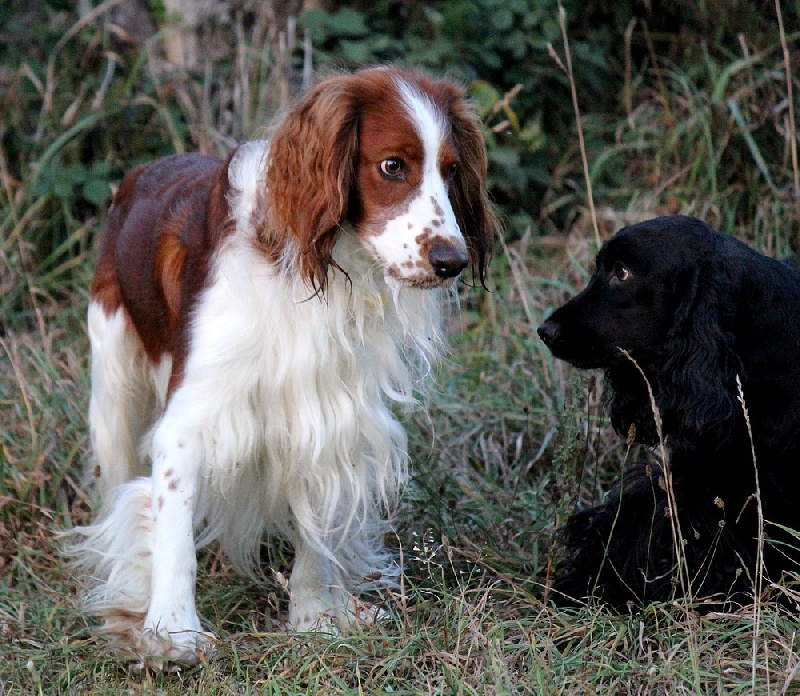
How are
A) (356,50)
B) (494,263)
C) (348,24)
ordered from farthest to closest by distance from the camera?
1. (348,24)
2. (356,50)
3. (494,263)

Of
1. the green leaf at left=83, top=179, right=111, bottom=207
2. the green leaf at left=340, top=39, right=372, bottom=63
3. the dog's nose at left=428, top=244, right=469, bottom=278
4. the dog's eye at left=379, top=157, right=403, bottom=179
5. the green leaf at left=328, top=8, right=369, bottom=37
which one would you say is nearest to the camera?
the dog's nose at left=428, top=244, right=469, bottom=278

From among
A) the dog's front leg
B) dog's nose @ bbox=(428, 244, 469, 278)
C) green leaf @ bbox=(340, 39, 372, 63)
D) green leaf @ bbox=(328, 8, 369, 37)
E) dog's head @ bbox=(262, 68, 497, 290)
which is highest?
green leaf @ bbox=(328, 8, 369, 37)

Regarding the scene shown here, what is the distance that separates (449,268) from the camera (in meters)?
2.97

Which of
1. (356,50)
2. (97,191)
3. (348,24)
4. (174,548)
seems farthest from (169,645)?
(348,24)

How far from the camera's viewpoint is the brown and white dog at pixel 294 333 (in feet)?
10.1

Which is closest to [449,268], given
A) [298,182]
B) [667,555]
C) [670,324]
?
[298,182]

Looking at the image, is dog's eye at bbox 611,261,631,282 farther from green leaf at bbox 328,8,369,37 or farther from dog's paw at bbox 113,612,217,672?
green leaf at bbox 328,8,369,37

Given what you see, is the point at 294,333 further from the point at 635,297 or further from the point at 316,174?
the point at 635,297

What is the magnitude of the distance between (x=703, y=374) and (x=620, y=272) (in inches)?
14.7

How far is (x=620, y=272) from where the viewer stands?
333 cm

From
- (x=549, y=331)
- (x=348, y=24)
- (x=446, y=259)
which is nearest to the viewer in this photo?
(x=446, y=259)

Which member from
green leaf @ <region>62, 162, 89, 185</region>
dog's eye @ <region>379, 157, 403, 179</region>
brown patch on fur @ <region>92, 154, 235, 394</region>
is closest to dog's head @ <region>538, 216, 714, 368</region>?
dog's eye @ <region>379, 157, 403, 179</region>

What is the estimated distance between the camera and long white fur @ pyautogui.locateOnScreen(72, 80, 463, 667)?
3.24m

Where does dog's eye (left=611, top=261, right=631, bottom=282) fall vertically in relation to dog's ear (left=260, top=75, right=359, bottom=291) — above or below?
below
